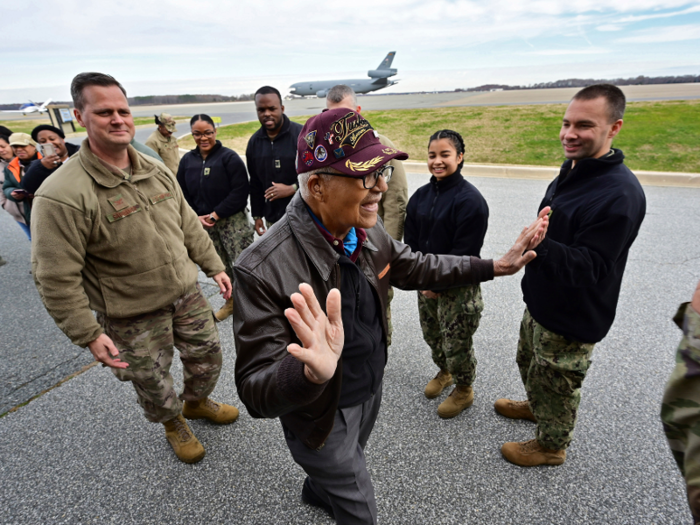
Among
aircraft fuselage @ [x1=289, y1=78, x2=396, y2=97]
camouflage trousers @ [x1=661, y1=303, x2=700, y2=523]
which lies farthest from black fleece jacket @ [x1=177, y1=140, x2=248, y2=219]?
aircraft fuselage @ [x1=289, y1=78, x2=396, y2=97]

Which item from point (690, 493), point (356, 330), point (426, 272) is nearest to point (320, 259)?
point (356, 330)

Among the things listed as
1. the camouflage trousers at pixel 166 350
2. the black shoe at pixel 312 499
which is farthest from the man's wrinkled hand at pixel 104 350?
the black shoe at pixel 312 499

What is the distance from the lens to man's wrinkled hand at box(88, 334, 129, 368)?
2162 millimetres

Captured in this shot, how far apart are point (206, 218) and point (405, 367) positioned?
2612 millimetres

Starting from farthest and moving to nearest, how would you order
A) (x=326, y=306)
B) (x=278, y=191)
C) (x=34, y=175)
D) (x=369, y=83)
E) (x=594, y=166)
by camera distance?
(x=369, y=83) < (x=278, y=191) < (x=34, y=175) < (x=594, y=166) < (x=326, y=306)

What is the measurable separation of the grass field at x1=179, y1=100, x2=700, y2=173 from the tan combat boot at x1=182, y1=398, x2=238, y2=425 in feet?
36.1

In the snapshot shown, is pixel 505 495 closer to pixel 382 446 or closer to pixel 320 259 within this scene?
pixel 382 446

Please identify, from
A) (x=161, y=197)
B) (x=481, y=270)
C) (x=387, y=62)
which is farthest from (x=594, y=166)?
(x=387, y=62)

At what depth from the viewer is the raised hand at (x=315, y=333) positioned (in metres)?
1.09

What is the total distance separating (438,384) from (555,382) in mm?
989

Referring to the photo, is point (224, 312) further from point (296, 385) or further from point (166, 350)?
point (296, 385)

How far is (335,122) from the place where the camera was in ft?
4.87

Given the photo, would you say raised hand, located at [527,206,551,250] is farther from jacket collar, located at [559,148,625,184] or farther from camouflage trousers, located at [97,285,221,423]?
camouflage trousers, located at [97,285,221,423]

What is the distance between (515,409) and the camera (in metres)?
2.78
